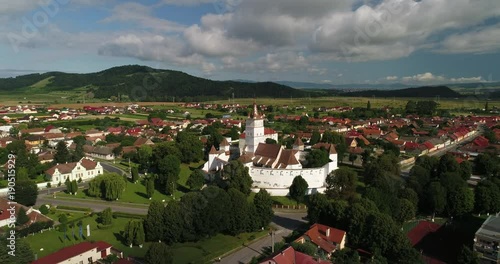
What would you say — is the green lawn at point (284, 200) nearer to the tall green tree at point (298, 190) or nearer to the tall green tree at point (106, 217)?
the tall green tree at point (298, 190)

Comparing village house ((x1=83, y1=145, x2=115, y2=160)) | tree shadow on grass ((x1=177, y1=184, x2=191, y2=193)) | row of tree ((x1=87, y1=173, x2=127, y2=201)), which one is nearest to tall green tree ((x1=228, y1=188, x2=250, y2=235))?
tree shadow on grass ((x1=177, y1=184, x2=191, y2=193))

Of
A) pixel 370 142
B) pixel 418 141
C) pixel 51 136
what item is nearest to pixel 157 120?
pixel 51 136

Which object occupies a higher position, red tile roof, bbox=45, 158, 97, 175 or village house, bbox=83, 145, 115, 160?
red tile roof, bbox=45, 158, 97, 175

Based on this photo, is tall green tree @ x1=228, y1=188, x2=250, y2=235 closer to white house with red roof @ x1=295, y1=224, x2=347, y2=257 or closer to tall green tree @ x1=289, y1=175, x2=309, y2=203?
white house with red roof @ x1=295, y1=224, x2=347, y2=257

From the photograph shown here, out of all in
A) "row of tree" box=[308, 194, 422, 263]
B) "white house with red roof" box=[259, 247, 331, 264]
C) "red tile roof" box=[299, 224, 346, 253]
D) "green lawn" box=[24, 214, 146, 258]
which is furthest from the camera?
"green lawn" box=[24, 214, 146, 258]

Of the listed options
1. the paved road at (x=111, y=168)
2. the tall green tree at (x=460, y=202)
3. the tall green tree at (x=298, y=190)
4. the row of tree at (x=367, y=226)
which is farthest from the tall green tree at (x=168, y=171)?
the tall green tree at (x=460, y=202)
